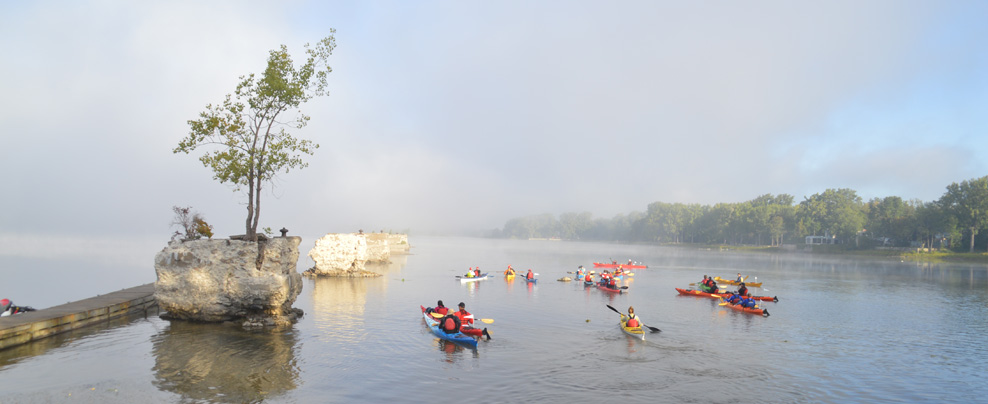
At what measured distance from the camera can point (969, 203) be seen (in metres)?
105

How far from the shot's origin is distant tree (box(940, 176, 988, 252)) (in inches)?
4063

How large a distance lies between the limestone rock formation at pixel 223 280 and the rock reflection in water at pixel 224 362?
32.4 inches

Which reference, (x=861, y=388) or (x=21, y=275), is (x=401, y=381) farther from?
(x=21, y=275)

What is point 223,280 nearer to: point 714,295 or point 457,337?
point 457,337

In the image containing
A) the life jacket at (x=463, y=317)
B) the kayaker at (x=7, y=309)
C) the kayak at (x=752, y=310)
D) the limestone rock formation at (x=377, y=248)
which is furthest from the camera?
the limestone rock formation at (x=377, y=248)

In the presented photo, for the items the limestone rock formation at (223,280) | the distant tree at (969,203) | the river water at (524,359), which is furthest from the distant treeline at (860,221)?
the limestone rock formation at (223,280)

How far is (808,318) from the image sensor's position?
1379 inches

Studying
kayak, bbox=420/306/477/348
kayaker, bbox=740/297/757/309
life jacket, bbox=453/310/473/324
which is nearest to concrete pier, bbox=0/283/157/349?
kayak, bbox=420/306/477/348

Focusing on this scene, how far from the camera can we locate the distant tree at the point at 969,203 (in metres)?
103

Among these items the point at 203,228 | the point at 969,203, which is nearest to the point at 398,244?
the point at 203,228

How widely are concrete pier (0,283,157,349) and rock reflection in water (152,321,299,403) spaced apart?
3.37m

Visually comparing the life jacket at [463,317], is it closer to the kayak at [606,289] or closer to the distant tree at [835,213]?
the kayak at [606,289]

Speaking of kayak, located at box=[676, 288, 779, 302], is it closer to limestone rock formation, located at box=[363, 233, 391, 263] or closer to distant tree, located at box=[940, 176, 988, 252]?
limestone rock formation, located at box=[363, 233, 391, 263]

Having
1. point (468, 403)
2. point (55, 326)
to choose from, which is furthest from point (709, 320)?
point (55, 326)
